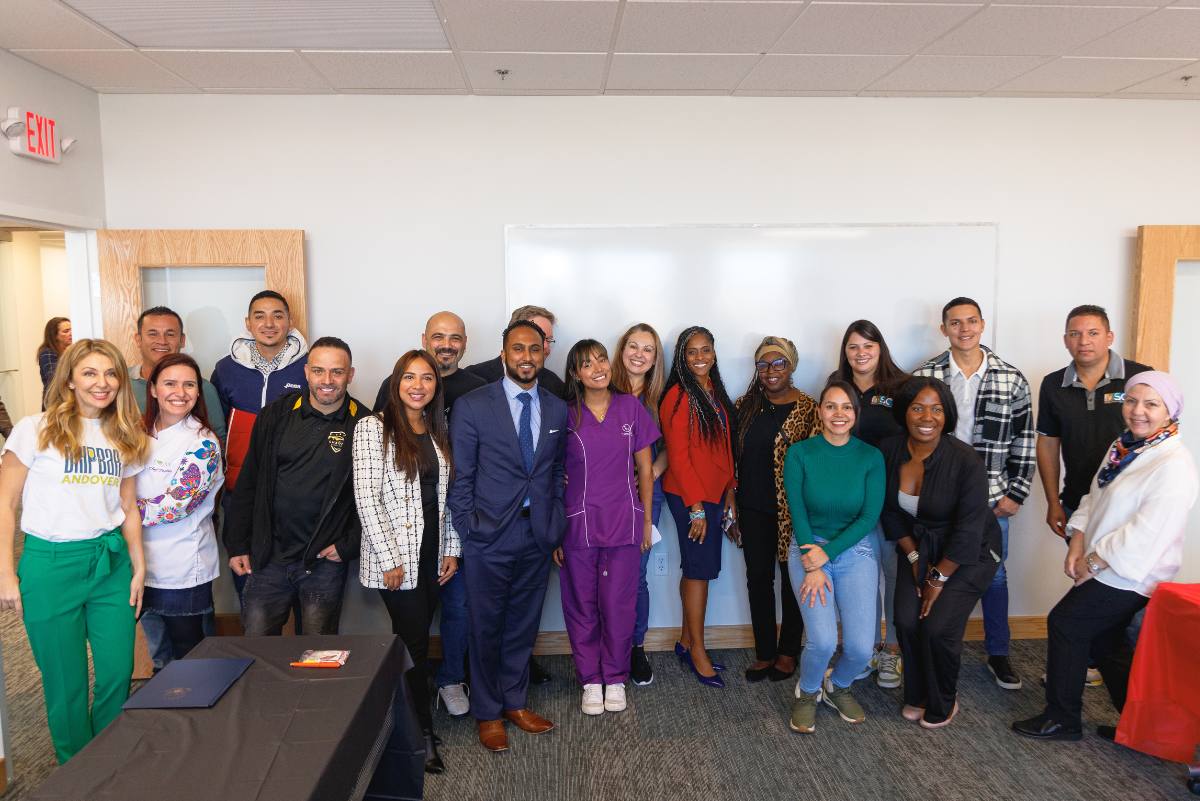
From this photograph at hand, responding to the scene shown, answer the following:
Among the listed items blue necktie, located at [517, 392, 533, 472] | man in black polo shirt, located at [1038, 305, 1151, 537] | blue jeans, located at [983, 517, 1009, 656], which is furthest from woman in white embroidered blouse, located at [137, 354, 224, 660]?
man in black polo shirt, located at [1038, 305, 1151, 537]

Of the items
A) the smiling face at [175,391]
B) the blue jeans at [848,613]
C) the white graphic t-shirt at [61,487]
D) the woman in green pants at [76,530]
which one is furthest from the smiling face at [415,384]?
the blue jeans at [848,613]

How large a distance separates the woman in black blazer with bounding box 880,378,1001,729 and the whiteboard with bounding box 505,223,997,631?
842 mm

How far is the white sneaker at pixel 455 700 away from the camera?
315 centimetres

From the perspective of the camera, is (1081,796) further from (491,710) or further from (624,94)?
(624,94)

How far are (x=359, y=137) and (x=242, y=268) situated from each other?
896 mm

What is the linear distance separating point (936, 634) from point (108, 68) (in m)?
4.38

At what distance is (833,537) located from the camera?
303 centimetres

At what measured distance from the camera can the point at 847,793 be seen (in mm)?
2635

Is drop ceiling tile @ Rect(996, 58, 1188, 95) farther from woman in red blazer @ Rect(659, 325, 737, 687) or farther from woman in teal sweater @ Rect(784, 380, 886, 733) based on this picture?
woman in red blazer @ Rect(659, 325, 737, 687)

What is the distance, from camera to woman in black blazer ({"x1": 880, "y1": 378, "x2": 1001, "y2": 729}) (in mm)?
2951

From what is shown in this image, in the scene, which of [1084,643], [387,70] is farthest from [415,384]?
[1084,643]

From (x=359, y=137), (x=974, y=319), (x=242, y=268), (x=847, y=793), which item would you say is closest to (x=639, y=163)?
(x=359, y=137)

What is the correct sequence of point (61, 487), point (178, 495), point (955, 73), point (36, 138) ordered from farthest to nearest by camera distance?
1. point (955, 73)
2. point (36, 138)
3. point (178, 495)
4. point (61, 487)

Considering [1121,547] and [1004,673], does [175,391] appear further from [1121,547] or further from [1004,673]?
[1004,673]
